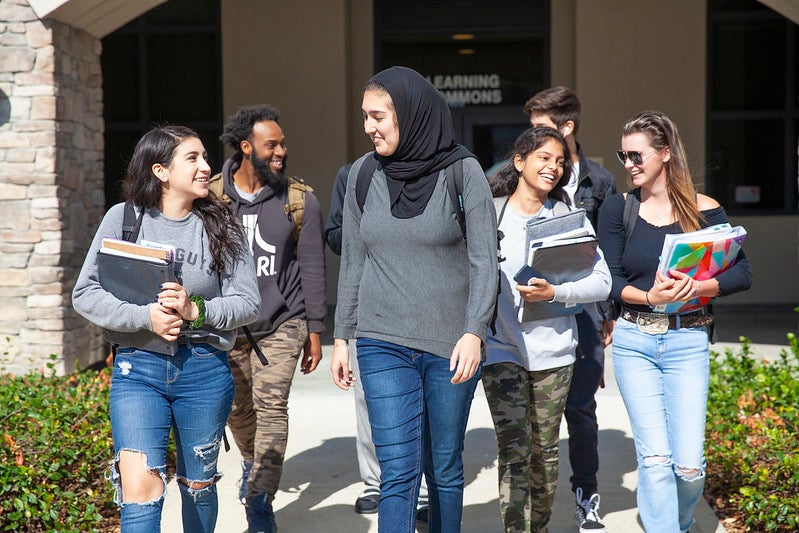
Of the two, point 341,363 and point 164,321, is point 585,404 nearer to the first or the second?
point 341,363

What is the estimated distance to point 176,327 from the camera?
141 inches

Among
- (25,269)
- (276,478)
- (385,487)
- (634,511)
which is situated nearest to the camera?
(385,487)

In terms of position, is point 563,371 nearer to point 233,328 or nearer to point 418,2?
point 233,328

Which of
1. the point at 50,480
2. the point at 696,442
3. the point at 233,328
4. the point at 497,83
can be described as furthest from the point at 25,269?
the point at 497,83

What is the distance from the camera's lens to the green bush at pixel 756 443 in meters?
4.70

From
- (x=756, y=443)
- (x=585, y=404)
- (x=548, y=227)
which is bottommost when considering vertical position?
(x=756, y=443)

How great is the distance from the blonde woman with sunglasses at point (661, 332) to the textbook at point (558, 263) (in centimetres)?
20

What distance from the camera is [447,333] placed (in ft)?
12.1

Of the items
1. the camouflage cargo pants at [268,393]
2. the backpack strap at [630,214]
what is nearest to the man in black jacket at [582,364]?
the backpack strap at [630,214]

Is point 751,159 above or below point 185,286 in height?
above

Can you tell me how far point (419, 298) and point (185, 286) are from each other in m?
0.91

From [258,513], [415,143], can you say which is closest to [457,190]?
[415,143]

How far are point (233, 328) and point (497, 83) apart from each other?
9471 mm

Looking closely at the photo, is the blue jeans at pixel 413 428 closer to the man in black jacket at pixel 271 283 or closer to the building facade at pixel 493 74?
the man in black jacket at pixel 271 283
